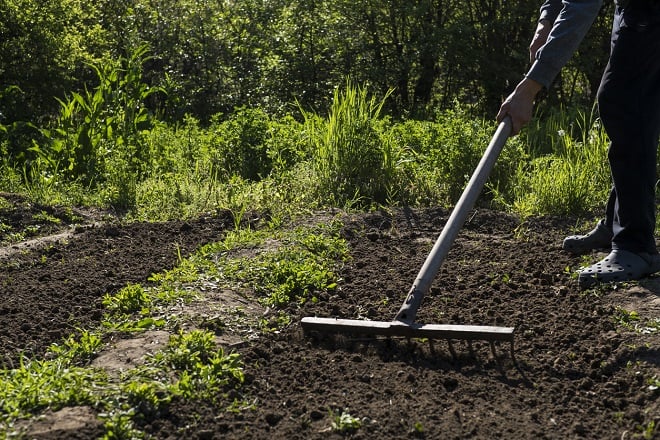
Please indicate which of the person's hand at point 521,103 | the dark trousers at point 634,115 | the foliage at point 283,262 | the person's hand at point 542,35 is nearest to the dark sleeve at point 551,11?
the person's hand at point 542,35

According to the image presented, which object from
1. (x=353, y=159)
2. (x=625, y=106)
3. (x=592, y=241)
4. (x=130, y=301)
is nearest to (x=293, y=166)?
(x=353, y=159)

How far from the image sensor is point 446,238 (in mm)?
3844

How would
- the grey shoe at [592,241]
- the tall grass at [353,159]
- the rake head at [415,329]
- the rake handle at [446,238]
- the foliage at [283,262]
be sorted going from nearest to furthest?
the rake head at [415,329]
the rake handle at [446,238]
the foliage at [283,262]
the grey shoe at [592,241]
the tall grass at [353,159]

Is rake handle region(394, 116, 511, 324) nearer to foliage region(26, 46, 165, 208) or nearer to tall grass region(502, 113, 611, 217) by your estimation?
tall grass region(502, 113, 611, 217)

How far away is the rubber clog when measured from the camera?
4.30 metres

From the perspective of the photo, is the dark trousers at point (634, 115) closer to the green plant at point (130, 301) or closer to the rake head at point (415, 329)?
the rake head at point (415, 329)

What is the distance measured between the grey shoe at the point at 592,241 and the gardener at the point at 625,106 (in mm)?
317

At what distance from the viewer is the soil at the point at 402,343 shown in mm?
3182

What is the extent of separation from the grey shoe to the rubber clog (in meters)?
0.42

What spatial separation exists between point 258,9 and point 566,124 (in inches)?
153

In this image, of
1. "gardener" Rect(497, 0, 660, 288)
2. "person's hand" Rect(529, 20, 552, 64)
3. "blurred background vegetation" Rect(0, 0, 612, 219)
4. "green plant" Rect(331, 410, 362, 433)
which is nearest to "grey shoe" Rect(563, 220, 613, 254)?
"gardener" Rect(497, 0, 660, 288)

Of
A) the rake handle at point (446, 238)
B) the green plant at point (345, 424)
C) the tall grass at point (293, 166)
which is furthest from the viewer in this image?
the tall grass at point (293, 166)

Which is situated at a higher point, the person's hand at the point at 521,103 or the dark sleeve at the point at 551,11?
the dark sleeve at the point at 551,11

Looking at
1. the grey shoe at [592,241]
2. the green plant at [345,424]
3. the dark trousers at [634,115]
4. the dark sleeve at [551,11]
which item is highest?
the dark sleeve at [551,11]
